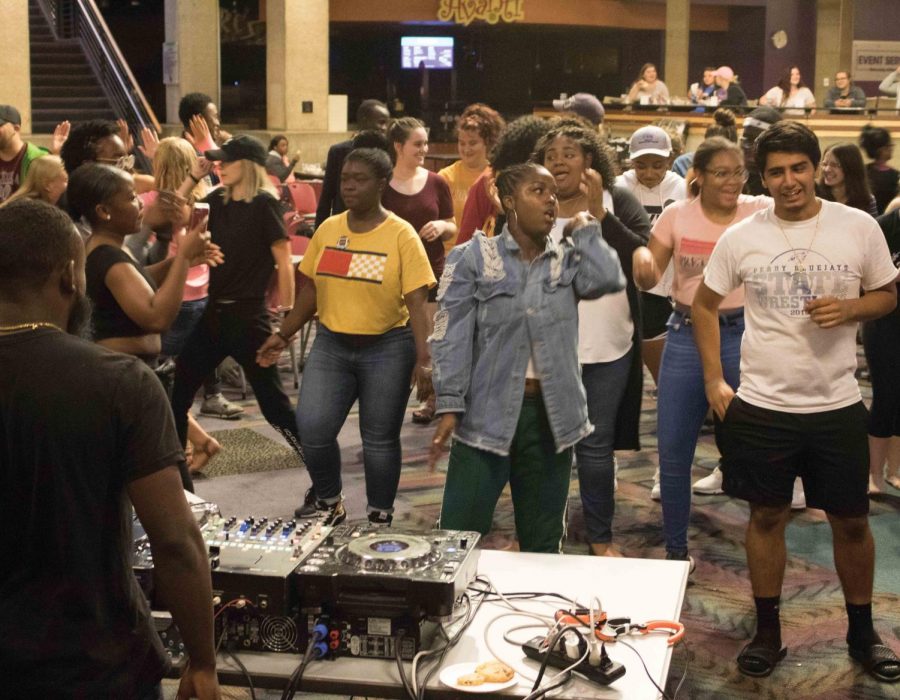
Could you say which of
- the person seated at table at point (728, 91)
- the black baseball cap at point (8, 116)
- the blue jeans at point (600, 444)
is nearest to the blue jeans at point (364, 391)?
the blue jeans at point (600, 444)

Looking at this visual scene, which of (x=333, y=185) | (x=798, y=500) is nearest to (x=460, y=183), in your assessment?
(x=333, y=185)

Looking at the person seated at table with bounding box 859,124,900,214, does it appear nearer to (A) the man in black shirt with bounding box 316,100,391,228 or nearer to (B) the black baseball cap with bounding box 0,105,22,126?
(A) the man in black shirt with bounding box 316,100,391,228

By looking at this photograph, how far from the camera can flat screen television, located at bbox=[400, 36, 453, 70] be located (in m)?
27.5

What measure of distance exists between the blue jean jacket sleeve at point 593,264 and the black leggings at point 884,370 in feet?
6.46

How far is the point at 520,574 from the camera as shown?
3049 millimetres

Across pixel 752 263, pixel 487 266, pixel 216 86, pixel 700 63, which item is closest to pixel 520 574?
pixel 487 266

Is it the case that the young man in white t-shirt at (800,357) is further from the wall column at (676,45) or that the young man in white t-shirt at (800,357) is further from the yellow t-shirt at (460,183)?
the wall column at (676,45)

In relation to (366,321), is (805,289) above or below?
above

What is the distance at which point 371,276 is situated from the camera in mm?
4723

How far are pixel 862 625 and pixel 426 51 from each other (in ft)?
81.5

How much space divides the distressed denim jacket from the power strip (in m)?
1.11

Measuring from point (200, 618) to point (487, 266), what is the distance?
1738 mm

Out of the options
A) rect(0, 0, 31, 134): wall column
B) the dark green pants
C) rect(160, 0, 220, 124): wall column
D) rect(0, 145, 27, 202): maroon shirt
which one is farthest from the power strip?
rect(160, 0, 220, 124): wall column

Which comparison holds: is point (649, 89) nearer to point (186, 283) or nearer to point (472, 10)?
point (472, 10)
